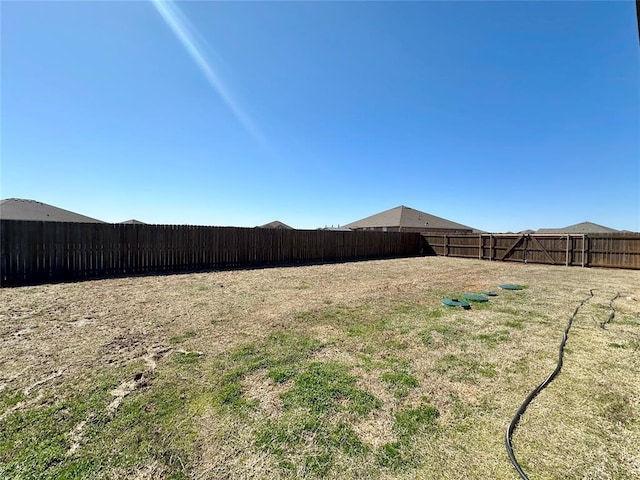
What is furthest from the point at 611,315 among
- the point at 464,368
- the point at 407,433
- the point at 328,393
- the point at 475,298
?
the point at 328,393

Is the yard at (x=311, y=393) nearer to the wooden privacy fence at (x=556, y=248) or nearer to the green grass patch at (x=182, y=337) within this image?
the green grass patch at (x=182, y=337)

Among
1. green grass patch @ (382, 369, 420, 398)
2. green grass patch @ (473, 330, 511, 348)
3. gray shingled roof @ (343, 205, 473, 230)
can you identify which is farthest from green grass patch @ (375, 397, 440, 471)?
gray shingled roof @ (343, 205, 473, 230)

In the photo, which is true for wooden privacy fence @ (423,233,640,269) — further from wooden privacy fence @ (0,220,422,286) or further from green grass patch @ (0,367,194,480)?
green grass patch @ (0,367,194,480)

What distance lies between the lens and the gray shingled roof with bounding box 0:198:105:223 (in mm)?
9352

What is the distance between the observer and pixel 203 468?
1.50 metres

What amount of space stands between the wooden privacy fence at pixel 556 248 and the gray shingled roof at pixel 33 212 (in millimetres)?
19300

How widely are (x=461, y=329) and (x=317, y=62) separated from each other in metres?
9.78

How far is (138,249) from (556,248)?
58.0 ft

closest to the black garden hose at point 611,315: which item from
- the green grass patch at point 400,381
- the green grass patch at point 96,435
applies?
the green grass patch at point 400,381

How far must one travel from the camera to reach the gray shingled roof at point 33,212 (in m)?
9.35

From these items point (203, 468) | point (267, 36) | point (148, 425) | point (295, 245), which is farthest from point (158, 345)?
point (295, 245)

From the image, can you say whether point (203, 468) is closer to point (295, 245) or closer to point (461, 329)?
point (461, 329)

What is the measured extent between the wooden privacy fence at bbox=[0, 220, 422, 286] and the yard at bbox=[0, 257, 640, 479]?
3.34m

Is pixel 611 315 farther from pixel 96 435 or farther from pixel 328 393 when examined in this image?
pixel 96 435
